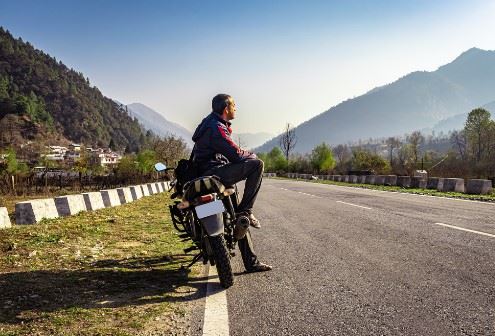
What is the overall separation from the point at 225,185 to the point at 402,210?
752 cm

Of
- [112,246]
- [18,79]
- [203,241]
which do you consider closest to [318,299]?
[203,241]

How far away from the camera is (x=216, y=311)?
3570mm

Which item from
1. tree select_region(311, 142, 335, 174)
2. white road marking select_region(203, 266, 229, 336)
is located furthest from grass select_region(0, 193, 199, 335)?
tree select_region(311, 142, 335, 174)

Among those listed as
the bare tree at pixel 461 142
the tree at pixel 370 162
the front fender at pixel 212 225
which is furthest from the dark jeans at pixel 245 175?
the bare tree at pixel 461 142

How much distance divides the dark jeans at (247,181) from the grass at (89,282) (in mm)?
718

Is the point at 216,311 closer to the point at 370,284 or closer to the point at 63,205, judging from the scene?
the point at 370,284

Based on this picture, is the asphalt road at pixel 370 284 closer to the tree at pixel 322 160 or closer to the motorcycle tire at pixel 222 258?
the motorcycle tire at pixel 222 258

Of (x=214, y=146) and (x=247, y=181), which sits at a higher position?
(x=214, y=146)

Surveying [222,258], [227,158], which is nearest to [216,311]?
[222,258]

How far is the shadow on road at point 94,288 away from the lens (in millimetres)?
3721

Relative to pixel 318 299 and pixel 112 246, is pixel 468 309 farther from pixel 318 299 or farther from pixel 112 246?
pixel 112 246

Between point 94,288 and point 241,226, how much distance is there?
1.64m

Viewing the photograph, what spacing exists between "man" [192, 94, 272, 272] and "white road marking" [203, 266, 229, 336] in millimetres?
788

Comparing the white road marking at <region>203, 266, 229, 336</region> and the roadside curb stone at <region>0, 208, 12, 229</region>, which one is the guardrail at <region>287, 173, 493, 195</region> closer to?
the white road marking at <region>203, 266, 229, 336</region>
